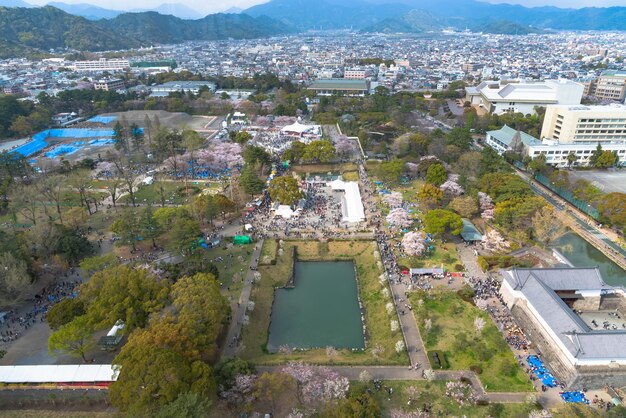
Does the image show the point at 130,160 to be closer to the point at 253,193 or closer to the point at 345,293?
the point at 253,193

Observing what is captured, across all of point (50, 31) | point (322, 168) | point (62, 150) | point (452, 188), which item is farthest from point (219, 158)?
point (50, 31)

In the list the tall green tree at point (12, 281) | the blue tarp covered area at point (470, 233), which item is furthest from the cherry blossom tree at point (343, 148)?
the tall green tree at point (12, 281)

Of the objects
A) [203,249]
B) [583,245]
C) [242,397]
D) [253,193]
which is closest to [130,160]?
[253,193]

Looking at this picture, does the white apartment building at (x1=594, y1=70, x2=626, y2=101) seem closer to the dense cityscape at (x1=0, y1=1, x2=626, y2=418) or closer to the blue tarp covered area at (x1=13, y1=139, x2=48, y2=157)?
the dense cityscape at (x1=0, y1=1, x2=626, y2=418)

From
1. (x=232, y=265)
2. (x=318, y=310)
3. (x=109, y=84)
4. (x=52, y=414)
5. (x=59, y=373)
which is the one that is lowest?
(x=318, y=310)

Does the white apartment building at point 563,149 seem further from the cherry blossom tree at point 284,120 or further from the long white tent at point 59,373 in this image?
the long white tent at point 59,373

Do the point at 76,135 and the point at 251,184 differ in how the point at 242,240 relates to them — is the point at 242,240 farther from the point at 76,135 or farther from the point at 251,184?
the point at 76,135

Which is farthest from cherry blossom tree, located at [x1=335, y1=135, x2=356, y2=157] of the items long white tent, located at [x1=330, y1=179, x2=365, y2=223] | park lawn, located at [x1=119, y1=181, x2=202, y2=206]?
park lawn, located at [x1=119, y1=181, x2=202, y2=206]
